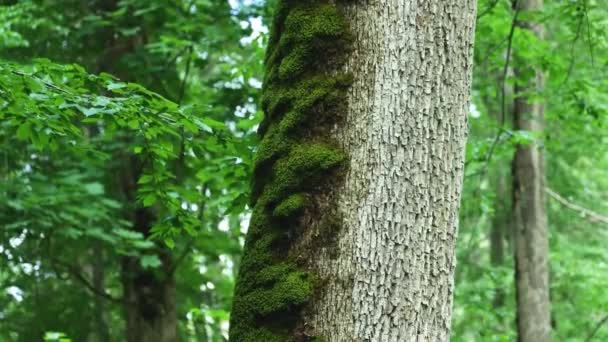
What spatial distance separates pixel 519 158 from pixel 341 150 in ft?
22.3

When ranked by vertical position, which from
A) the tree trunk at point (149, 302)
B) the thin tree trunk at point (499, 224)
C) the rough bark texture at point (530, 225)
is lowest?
the tree trunk at point (149, 302)

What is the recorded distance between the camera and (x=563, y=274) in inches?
543

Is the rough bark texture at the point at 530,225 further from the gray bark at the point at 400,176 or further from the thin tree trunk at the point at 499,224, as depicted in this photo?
the gray bark at the point at 400,176

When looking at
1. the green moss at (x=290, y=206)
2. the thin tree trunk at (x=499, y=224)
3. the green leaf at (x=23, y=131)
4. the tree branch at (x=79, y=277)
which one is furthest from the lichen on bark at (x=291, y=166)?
the thin tree trunk at (x=499, y=224)

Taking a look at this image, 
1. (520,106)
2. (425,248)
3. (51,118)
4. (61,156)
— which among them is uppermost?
(520,106)

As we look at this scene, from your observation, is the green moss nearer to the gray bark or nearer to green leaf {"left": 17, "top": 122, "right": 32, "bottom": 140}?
the gray bark

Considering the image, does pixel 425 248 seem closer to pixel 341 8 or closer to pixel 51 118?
pixel 341 8

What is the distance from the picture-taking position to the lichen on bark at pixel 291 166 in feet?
9.11

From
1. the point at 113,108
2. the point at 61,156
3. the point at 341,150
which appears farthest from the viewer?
the point at 61,156

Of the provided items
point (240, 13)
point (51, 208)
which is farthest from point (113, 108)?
point (240, 13)

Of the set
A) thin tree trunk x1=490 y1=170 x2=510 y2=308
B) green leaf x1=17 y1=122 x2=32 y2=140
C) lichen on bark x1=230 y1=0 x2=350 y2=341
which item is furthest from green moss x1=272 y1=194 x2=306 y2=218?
thin tree trunk x1=490 y1=170 x2=510 y2=308

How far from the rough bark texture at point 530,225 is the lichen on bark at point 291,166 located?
6.36 meters

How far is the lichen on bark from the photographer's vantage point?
2.78m

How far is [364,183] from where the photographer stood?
2.75 m
